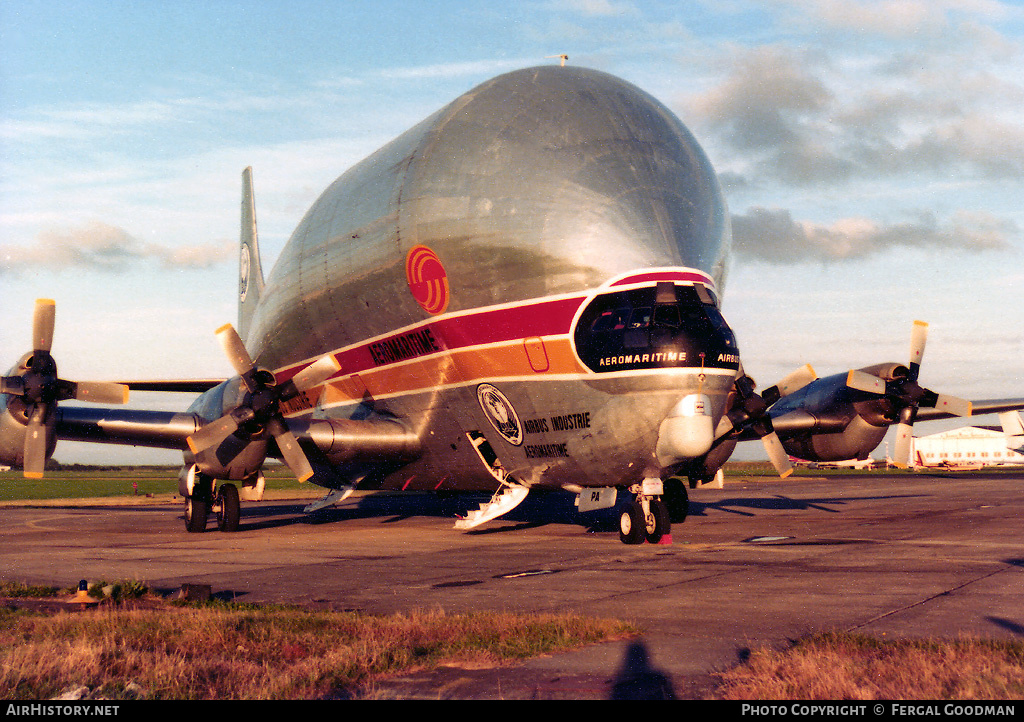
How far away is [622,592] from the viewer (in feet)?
39.3

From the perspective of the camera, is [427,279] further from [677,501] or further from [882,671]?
[882,671]

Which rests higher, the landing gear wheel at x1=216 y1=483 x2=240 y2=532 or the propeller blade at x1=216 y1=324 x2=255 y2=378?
the propeller blade at x1=216 y1=324 x2=255 y2=378

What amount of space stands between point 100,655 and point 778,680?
5832mm

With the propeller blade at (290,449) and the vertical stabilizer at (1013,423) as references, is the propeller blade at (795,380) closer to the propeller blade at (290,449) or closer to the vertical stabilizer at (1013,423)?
the propeller blade at (290,449)

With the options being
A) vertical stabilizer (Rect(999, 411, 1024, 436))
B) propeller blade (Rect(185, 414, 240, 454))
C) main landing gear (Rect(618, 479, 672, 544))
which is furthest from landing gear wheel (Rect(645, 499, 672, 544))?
vertical stabilizer (Rect(999, 411, 1024, 436))

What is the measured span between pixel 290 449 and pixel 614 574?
30.8 feet

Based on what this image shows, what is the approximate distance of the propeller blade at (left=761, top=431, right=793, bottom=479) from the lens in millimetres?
20078

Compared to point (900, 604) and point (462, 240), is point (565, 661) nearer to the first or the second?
point (900, 604)

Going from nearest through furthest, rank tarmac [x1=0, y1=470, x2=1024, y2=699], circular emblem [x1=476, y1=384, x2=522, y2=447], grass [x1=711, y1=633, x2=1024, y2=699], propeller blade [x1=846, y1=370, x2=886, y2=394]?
grass [x1=711, y1=633, x2=1024, y2=699]
tarmac [x1=0, y1=470, x2=1024, y2=699]
circular emblem [x1=476, y1=384, x2=522, y2=447]
propeller blade [x1=846, y1=370, x2=886, y2=394]

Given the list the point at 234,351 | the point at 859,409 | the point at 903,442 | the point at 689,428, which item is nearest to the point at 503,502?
the point at 689,428

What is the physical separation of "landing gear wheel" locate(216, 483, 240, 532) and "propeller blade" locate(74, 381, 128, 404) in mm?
5183

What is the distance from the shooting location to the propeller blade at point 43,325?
63.7 ft

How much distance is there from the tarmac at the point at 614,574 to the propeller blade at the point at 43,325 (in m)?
4.57

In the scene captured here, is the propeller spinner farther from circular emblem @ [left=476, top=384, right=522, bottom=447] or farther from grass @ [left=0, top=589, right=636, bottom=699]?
grass @ [left=0, top=589, right=636, bottom=699]
